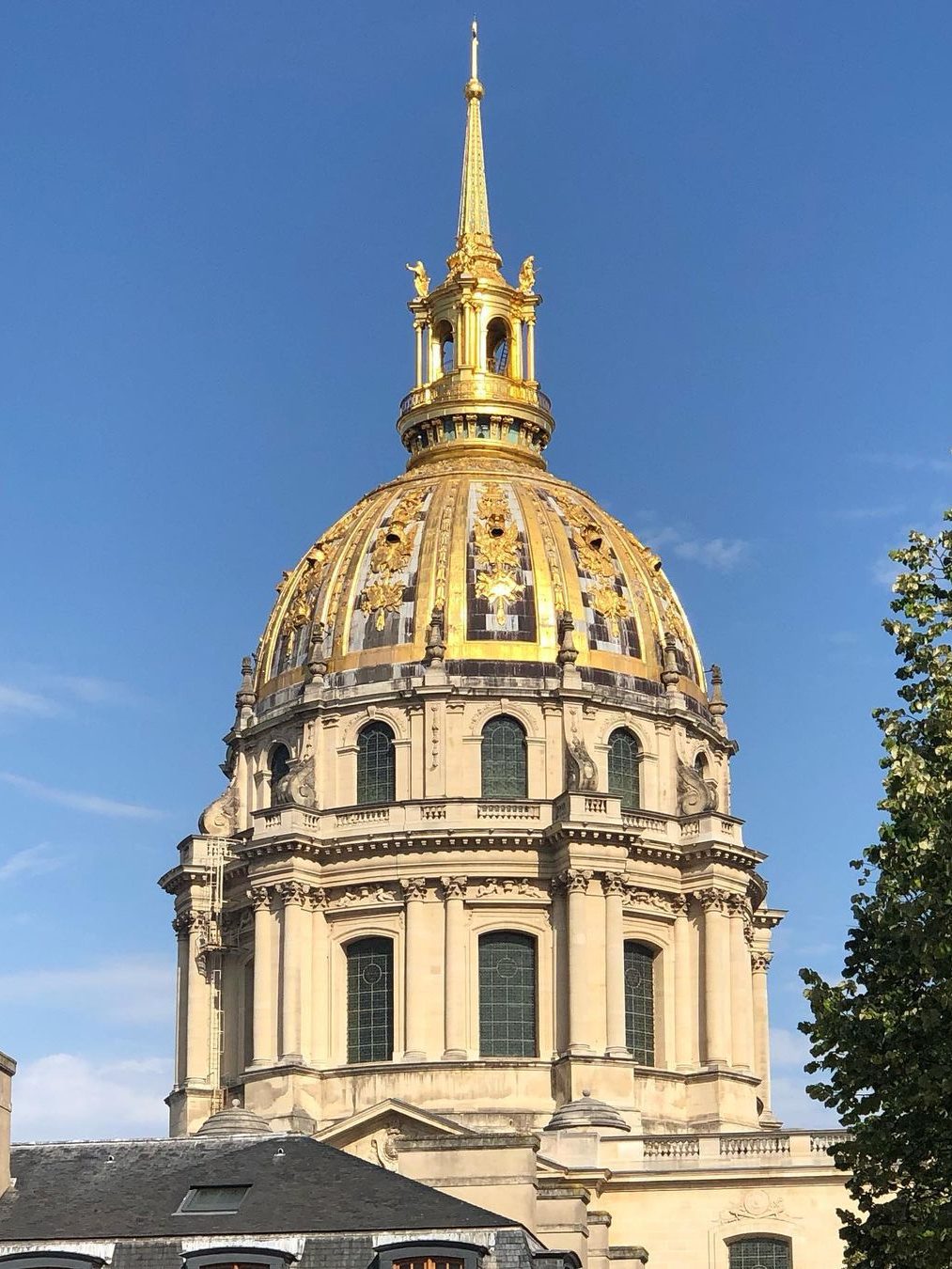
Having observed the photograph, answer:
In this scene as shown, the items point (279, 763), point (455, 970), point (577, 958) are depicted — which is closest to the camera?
point (577, 958)

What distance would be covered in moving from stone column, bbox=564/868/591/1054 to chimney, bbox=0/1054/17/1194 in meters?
37.6

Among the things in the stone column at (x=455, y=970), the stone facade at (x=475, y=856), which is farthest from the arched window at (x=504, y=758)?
the stone column at (x=455, y=970)

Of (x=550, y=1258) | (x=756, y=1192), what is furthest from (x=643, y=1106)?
(x=550, y=1258)

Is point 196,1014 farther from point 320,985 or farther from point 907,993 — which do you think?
point 907,993

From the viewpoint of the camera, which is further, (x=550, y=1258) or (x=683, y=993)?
(x=683, y=993)

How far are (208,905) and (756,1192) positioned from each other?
24.5m

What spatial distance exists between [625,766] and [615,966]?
827 cm

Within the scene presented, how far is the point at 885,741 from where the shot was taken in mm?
44719

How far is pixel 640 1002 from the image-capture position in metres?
91.2

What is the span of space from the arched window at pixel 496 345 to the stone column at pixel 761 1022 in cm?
2267

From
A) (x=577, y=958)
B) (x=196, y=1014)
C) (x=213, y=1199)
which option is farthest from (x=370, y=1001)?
(x=213, y=1199)

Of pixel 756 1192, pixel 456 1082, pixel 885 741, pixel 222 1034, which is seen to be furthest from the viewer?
pixel 222 1034

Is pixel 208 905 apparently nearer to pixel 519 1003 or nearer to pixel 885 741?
pixel 519 1003

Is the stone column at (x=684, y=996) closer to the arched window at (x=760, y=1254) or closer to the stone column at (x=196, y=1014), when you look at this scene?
the arched window at (x=760, y=1254)
